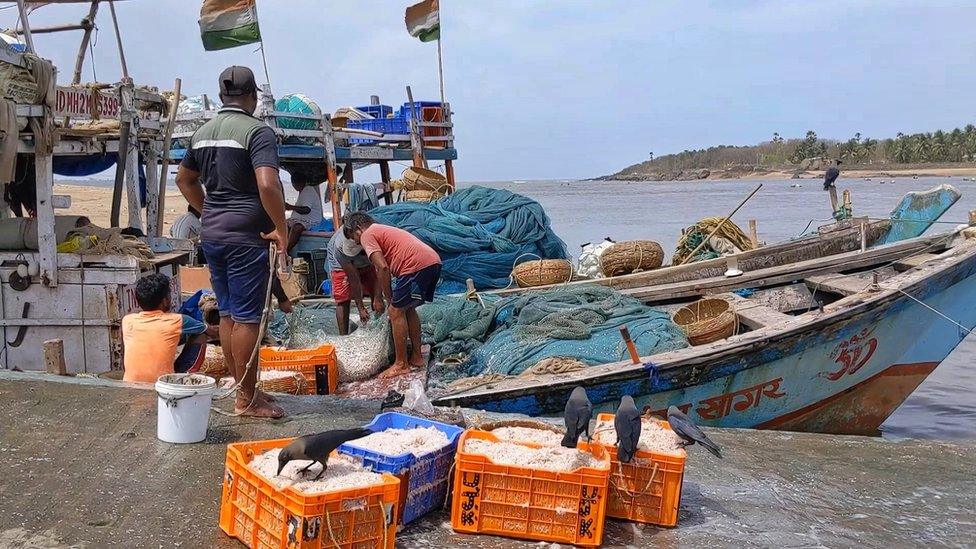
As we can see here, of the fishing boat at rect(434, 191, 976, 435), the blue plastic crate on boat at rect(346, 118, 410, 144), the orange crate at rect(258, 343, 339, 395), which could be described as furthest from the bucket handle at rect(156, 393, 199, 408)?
the blue plastic crate on boat at rect(346, 118, 410, 144)

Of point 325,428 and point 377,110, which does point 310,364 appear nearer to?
point 325,428

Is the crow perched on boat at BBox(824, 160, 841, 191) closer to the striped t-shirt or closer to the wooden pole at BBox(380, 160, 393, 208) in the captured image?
the wooden pole at BBox(380, 160, 393, 208)

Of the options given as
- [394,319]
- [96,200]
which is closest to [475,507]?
[394,319]

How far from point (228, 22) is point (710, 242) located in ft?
23.8

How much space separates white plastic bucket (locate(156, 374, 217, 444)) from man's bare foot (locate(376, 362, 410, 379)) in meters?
2.45

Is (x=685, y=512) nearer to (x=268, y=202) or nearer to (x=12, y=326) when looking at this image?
(x=268, y=202)

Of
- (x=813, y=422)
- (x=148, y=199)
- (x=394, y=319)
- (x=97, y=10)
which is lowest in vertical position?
(x=813, y=422)

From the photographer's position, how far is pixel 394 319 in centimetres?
665

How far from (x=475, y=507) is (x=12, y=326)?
15.5 ft

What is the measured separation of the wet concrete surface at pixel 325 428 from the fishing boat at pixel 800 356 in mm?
986

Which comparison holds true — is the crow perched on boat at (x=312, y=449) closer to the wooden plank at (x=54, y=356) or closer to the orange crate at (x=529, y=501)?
the orange crate at (x=529, y=501)

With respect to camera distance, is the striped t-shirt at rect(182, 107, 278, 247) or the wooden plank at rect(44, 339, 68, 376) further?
the wooden plank at rect(44, 339, 68, 376)

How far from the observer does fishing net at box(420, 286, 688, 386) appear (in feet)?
22.2

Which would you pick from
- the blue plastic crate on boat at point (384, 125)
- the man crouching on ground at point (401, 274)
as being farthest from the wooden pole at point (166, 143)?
the blue plastic crate on boat at point (384, 125)
